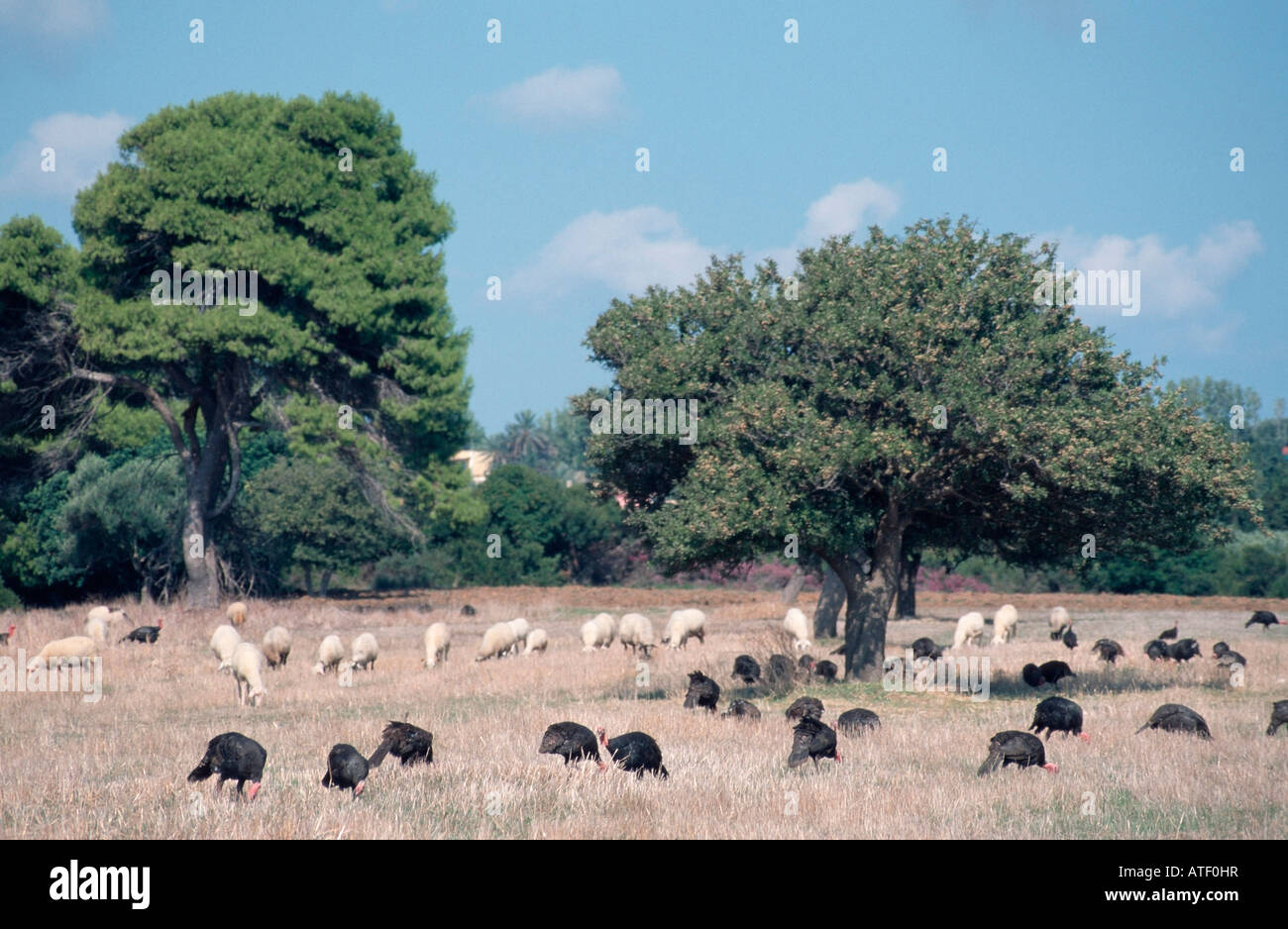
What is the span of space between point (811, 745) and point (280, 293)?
3037cm

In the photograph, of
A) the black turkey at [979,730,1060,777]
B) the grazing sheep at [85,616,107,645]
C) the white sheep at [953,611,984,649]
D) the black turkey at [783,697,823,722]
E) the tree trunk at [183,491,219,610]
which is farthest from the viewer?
the tree trunk at [183,491,219,610]

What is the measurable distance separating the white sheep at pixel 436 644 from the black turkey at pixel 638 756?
14.7m

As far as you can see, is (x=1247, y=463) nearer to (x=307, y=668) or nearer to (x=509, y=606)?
(x=307, y=668)

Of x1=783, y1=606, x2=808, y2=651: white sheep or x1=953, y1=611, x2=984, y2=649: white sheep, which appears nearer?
x1=953, y1=611, x2=984, y2=649: white sheep

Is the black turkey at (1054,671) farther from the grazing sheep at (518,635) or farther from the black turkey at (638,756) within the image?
the grazing sheep at (518,635)

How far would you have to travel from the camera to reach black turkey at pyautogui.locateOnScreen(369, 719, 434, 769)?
Answer: 1275 cm

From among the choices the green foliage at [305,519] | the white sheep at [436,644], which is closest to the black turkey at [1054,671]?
the white sheep at [436,644]

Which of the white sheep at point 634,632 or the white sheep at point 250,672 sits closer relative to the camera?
the white sheep at point 250,672

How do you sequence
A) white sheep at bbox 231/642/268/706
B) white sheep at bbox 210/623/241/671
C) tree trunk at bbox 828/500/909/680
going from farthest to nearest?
white sheep at bbox 210/623/241/671, tree trunk at bbox 828/500/909/680, white sheep at bbox 231/642/268/706

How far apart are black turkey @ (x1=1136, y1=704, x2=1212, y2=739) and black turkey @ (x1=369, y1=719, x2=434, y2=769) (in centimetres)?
971

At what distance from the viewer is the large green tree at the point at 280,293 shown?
36250 mm

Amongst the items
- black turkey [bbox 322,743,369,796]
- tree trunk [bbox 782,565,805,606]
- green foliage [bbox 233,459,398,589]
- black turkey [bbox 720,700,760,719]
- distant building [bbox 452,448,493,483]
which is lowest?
tree trunk [bbox 782,565,805,606]

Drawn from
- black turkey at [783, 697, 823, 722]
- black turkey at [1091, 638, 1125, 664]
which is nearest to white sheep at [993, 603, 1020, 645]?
black turkey at [1091, 638, 1125, 664]

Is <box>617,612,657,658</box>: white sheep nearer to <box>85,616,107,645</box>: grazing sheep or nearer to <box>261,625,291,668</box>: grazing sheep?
<box>261,625,291,668</box>: grazing sheep
